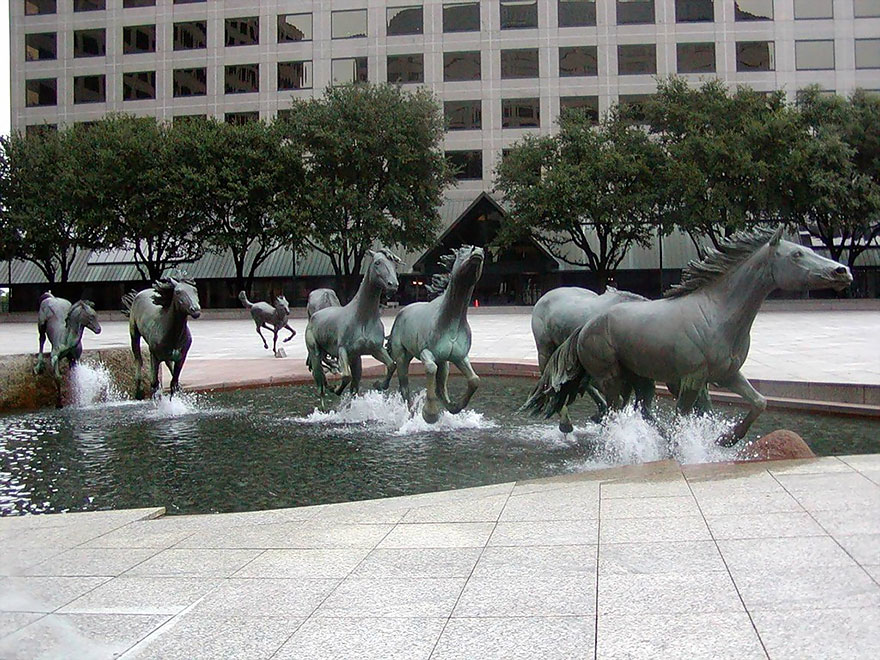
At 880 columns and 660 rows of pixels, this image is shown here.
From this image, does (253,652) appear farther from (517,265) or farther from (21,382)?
(517,265)

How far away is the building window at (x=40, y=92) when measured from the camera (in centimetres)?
5881

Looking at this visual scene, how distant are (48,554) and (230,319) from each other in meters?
42.5

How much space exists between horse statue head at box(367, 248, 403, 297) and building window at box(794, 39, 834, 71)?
5101 centimetres

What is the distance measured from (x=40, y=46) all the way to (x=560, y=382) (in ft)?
208

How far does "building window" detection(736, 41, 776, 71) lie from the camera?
174 ft

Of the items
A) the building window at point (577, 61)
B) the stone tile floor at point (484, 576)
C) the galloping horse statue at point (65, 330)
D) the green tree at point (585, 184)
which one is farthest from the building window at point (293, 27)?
the stone tile floor at point (484, 576)

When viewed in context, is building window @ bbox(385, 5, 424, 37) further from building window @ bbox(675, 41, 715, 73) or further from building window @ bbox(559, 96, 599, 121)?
building window @ bbox(675, 41, 715, 73)

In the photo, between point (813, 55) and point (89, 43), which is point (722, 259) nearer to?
point (813, 55)

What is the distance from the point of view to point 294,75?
56.4 meters

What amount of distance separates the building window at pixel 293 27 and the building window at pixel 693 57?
85.3 feet

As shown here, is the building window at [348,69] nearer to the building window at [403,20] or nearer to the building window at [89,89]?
the building window at [403,20]

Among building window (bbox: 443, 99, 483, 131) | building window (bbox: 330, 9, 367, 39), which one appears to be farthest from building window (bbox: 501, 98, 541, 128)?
building window (bbox: 330, 9, 367, 39)

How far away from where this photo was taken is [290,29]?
186 feet

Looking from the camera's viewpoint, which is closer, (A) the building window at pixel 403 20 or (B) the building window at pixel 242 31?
(A) the building window at pixel 403 20
